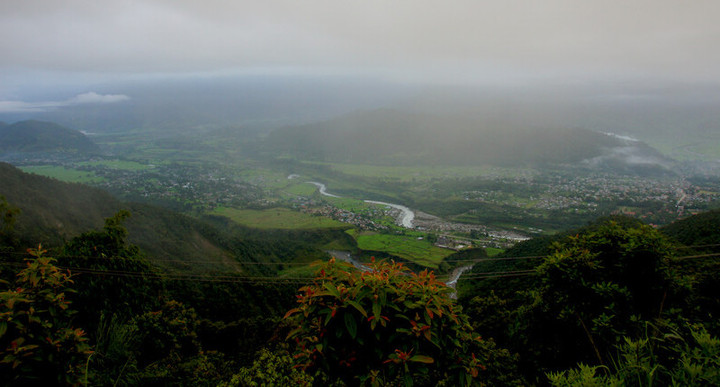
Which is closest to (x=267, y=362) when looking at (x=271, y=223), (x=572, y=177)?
(x=271, y=223)

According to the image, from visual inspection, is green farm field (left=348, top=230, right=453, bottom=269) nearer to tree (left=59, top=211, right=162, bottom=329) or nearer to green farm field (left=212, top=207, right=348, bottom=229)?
green farm field (left=212, top=207, right=348, bottom=229)

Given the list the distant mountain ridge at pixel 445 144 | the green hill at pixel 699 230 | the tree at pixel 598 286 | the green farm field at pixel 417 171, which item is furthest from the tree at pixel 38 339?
the distant mountain ridge at pixel 445 144

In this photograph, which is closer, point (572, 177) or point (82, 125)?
point (572, 177)

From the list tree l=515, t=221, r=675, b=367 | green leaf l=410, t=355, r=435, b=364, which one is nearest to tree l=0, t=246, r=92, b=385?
green leaf l=410, t=355, r=435, b=364

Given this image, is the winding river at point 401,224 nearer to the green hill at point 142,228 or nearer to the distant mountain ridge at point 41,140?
the green hill at point 142,228

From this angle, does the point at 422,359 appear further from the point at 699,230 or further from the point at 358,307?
the point at 699,230

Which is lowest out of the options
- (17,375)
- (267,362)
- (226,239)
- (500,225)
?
(500,225)

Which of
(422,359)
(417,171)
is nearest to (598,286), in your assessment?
(422,359)

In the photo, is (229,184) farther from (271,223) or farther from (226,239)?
(226,239)
